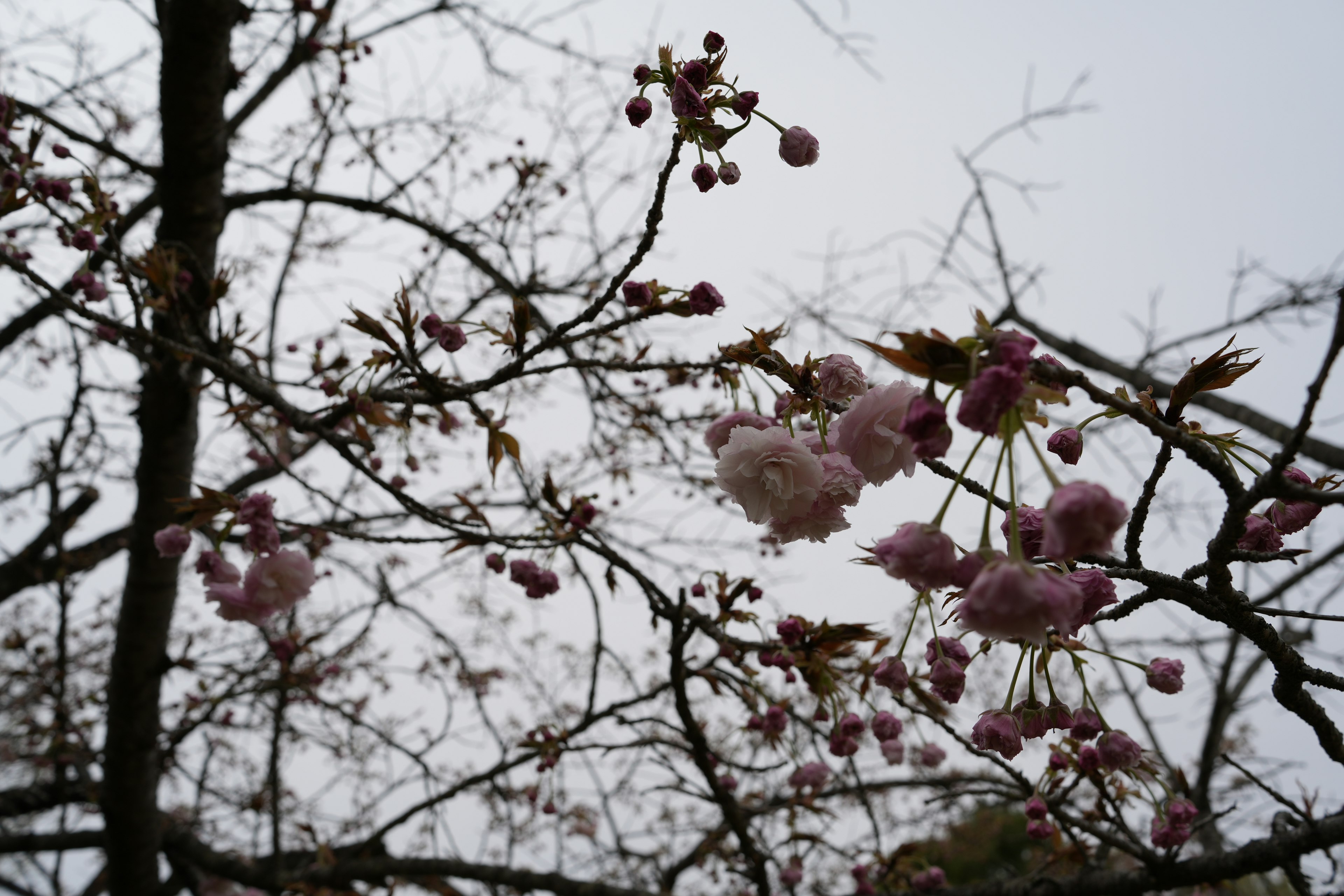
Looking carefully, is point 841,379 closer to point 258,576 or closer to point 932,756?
point 258,576

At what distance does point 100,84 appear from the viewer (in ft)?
10.1

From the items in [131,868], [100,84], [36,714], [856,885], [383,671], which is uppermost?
[100,84]

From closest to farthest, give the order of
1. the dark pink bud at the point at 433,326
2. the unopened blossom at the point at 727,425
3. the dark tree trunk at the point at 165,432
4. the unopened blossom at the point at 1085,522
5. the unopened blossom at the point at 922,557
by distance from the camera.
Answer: the unopened blossom at the point at 1085,522, the unopened blossom at the point at 922,557, the unopened blossom at the point at 727,425, the dark pink bud at the point at 433,326, the dark tree trunk at the point at 165,432

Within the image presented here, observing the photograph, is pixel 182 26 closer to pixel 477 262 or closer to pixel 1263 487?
pixel 477 262

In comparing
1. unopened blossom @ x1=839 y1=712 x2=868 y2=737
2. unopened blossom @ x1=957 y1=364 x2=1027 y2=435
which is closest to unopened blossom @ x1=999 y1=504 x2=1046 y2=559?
unopened blossom @ x1=957 y1=364 x2=1027 y2=435

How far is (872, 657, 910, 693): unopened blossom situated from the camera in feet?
3.62

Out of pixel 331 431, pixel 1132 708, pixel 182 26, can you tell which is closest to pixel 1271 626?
pixel 331 431

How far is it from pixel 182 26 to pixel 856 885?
309 cm

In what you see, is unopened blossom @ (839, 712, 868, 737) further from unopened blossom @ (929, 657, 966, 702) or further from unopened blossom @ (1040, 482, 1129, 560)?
unopened blossom @ (1040, 482, 1129, 560)

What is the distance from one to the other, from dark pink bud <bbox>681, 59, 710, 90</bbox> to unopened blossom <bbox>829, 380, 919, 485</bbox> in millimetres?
437

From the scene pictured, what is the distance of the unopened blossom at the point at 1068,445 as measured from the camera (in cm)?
85

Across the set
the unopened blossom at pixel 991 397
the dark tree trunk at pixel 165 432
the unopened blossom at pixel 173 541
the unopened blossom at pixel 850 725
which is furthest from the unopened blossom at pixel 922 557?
the dark tree trunk at pixel 165 432

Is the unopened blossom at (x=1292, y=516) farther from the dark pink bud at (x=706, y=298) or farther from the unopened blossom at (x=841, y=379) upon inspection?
the dark pink bud at (x=706, y=298)

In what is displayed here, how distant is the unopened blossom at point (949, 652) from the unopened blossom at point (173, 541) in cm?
145
